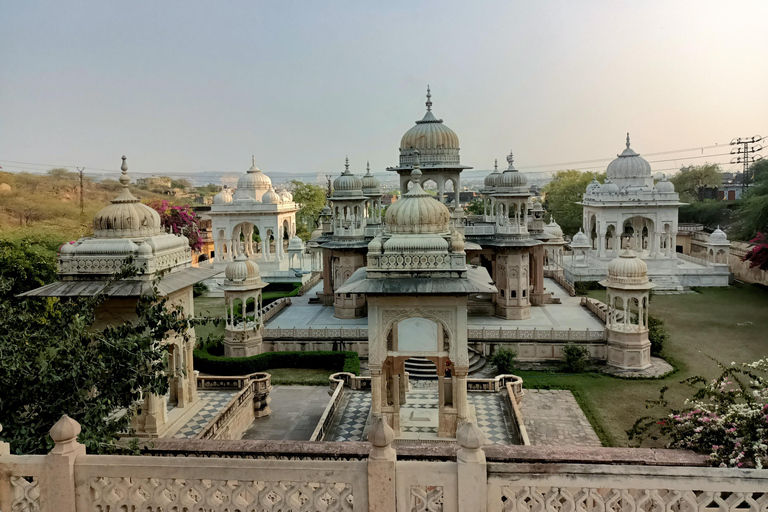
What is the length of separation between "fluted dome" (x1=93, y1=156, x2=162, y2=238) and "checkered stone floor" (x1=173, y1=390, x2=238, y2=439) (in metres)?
4.26

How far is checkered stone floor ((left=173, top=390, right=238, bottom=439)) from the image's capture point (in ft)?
39.8

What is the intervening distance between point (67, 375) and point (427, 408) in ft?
30.1

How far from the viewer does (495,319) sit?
23516 millimetres

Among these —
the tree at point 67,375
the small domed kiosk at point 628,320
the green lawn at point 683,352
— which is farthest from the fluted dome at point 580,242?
the tree at point 67,375

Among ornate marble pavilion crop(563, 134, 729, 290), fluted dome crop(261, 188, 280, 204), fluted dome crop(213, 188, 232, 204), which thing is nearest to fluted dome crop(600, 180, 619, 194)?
ornate marble pavilion crop(563, 134, 729, 290)

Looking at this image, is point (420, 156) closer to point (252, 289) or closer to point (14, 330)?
point (252, 289)

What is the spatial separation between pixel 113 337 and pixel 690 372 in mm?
17276

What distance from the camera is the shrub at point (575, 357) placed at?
1883 cm

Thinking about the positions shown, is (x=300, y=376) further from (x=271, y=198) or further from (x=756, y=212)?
(x=756, y=212)

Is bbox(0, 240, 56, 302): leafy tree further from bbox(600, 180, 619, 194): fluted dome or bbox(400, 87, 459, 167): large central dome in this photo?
bbox(600, 180, 619, 194): fluted dome

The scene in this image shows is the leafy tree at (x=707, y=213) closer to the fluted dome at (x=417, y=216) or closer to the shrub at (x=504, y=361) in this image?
the shrub at (x=504, y=361)

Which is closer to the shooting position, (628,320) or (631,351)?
(631,351)

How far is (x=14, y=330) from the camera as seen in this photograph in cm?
734

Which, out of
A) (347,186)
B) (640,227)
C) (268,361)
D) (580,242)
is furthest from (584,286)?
(268,361)
